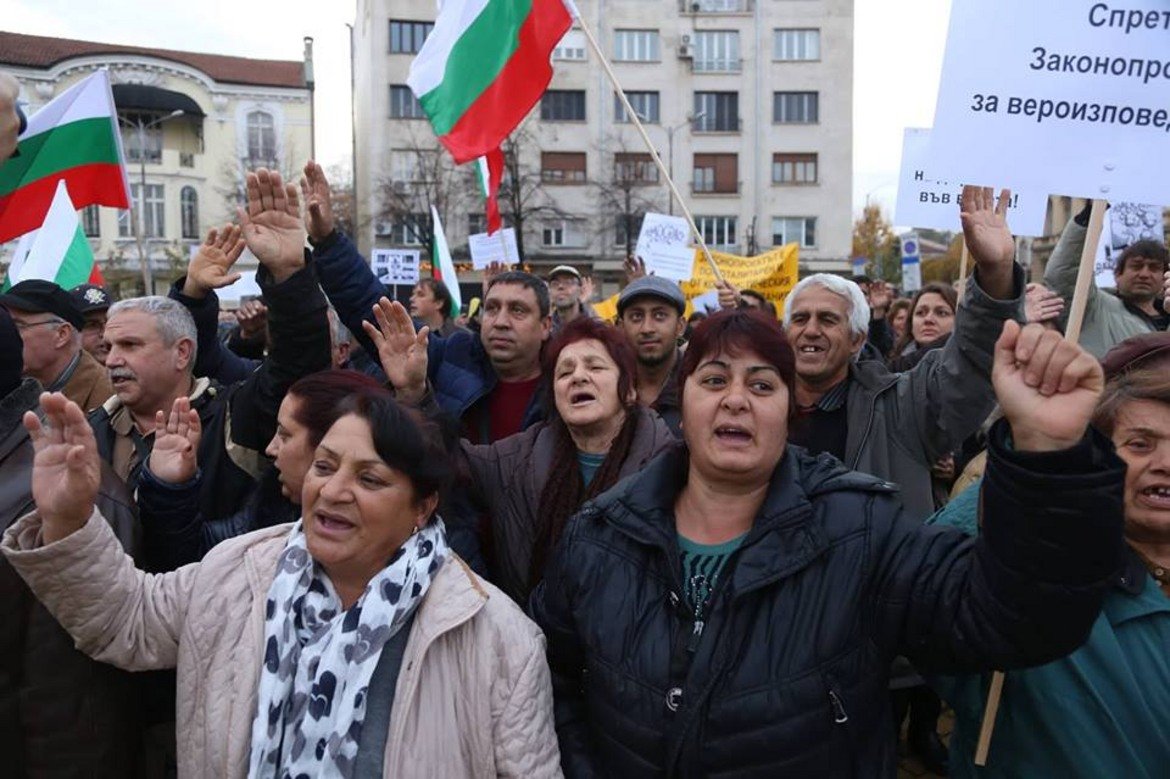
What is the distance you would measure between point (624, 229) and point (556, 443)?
38008mm

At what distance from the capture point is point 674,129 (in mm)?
41156

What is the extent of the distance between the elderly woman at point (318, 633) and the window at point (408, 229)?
37093 mm

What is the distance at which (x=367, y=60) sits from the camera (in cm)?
4175

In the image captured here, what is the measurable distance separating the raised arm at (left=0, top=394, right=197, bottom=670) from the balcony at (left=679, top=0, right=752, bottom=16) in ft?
147

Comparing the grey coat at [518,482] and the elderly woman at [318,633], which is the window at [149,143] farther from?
the elderly woman at [318,633]

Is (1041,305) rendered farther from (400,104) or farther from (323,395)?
(400,104)

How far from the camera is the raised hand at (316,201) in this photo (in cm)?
347

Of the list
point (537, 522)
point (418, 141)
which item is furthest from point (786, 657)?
point (418, 141)

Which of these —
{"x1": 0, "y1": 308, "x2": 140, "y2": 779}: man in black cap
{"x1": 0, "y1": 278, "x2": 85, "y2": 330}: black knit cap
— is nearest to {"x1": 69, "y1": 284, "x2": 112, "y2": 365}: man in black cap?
{"x1": 0, "y1": 278, "x2": 85, "y2": 330}: black knit cap

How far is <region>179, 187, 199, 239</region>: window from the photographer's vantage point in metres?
47.5

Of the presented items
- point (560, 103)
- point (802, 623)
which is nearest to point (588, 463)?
point (802, 623)

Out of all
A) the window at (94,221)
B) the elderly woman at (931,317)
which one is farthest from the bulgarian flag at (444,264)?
the window at (94,221)

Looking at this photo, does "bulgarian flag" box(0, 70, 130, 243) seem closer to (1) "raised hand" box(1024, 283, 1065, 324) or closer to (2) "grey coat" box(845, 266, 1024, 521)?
(2) "grey coat" box(845, 266, 1024, 521)

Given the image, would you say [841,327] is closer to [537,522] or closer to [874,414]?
[874,414]
